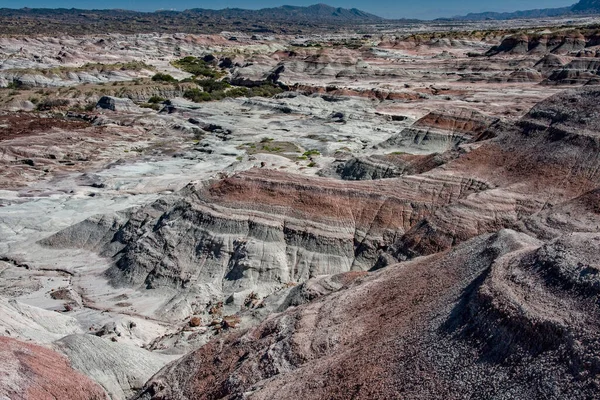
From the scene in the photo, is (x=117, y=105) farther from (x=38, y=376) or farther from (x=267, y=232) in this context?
(x=38, y=376)

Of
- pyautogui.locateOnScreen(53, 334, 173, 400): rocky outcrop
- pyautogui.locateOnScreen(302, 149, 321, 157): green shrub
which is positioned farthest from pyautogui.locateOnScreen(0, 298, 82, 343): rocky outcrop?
pyautogui.locateOnScreen(302, 149, 321, 157): green shrub

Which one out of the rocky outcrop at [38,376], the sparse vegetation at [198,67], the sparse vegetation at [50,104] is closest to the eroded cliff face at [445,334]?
the rocky outcrop at [38,376]

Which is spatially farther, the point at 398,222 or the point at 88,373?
the point at 398,222

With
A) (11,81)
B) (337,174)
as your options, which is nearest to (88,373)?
(337,174)

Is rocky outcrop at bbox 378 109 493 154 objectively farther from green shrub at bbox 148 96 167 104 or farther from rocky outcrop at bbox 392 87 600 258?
green shrub at bbox 148 96 167 104

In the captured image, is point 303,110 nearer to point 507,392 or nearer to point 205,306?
point 205,306

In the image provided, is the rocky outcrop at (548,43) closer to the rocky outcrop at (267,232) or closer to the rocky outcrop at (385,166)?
the rocky outcrop at (385,166)
